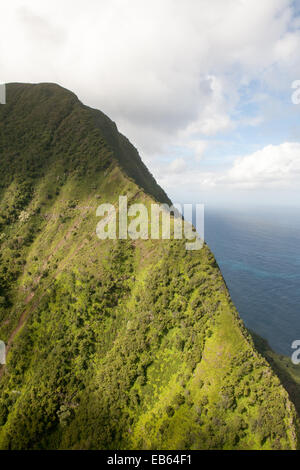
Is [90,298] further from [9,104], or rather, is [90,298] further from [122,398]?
[9,104]

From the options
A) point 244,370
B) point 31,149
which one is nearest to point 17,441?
point 244,370
